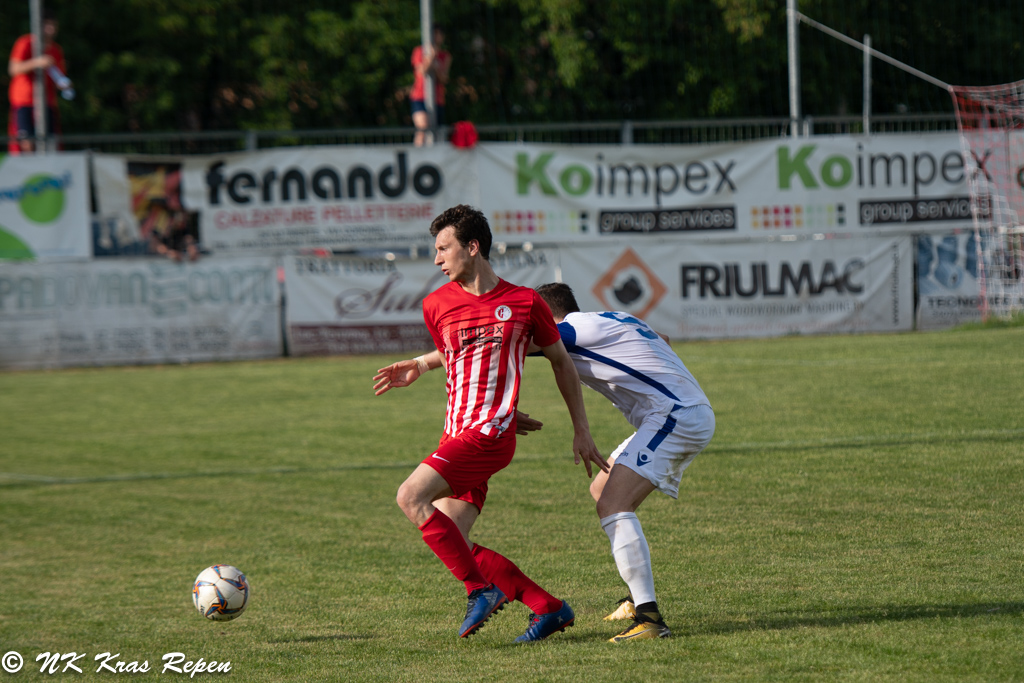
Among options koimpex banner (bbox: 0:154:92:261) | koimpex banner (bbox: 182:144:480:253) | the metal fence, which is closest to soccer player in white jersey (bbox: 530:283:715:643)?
the metal fence

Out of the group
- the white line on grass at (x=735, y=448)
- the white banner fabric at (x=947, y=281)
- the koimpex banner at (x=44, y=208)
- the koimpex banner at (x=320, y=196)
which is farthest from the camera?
the koimpex banner at (x=320, y=196)

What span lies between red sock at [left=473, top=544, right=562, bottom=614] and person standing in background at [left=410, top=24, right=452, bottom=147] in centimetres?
1359

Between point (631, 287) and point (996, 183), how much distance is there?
6.10 m

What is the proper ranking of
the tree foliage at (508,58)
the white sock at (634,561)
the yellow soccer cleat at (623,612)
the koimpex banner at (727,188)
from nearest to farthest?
the white sock at (634,561) → the yellow soccer cleat at (623,612) → the koimpex banner at (727,188) → the tree foliage at (508,58)

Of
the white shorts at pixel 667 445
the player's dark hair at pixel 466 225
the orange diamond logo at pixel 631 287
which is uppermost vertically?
the player's dark hair at pixel 466 225

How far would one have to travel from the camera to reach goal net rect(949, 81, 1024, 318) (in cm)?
1744

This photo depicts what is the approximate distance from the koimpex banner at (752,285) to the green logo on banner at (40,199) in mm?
8333

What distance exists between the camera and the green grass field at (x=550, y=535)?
5.01 m

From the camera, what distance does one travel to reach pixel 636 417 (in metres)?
5.59

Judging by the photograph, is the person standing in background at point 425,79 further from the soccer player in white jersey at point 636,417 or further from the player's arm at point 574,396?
the player's arm at point 574,396

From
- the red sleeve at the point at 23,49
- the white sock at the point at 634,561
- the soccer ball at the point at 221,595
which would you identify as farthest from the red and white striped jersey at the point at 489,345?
the red sleeve at the point at 23,49

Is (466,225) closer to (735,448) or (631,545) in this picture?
(631,545)

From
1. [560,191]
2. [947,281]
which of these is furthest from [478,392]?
[947,281]

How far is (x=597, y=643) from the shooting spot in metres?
5.14
